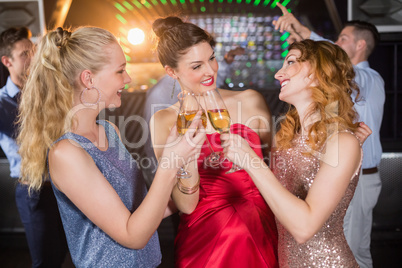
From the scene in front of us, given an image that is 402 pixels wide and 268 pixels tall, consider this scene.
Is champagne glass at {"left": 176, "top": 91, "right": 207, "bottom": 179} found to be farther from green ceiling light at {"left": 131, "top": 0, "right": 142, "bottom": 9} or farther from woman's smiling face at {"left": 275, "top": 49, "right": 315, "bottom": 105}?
green ceiling light at {"left": 131, "top": 0, "right": 142, "bottom": 9}

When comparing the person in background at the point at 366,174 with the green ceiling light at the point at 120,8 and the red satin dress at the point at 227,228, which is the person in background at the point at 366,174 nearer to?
the red satin dress at the point at 227,228

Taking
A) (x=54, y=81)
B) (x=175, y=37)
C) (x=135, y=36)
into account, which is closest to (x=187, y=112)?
(x=54, y=81)

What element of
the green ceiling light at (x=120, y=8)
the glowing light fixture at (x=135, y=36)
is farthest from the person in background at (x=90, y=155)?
the green ceiling light at (x=120, y=8)

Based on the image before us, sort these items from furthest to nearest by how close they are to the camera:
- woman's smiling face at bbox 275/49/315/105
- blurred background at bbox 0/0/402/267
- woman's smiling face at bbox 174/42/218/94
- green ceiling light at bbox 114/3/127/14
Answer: green ceiling light at bbox 114/3/127/14 < blurred background at bbox 0/0/402/267 < woman's smiling face at bbox 174/42/218/94 < woman's smiling face at bbox 275/49/315/105

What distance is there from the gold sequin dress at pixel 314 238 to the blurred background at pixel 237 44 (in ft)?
3.56

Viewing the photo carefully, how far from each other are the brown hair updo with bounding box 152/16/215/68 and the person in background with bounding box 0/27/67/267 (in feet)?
3.40

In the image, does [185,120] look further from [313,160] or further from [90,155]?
[313,160]

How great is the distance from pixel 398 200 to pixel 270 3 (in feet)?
16.0

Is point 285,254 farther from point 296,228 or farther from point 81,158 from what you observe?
point 81,158

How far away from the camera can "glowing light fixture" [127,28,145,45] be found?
504 centimetres

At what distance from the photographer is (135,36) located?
16.6 feet

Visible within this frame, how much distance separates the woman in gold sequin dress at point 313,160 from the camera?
1.30 metres

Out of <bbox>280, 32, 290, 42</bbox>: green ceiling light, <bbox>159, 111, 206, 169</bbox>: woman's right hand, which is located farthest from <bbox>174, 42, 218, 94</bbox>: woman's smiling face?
<bbox>280, 32, 290, 42</bbox>: green ceiling light

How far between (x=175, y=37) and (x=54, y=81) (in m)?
0.88
